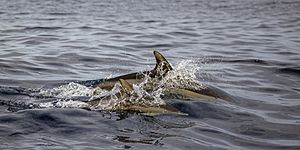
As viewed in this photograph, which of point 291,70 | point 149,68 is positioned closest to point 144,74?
point 149,68

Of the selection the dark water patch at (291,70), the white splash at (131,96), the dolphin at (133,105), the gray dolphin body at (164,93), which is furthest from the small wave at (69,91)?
the dark water patch at (291,70)

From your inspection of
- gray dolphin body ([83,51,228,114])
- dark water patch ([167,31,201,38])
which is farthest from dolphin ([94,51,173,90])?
dark water patch ([167,31,201,38])

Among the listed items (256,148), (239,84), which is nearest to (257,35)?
(239,84)

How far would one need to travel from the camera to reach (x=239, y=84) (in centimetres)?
1212

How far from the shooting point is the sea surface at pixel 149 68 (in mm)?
7582

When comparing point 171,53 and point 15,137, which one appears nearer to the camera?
point 15,137

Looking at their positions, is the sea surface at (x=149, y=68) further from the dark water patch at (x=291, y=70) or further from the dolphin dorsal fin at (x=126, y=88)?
the dolphin dorsal fin at (x=126, y=88)

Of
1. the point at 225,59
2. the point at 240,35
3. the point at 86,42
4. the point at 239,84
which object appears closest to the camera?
the point at 239,84

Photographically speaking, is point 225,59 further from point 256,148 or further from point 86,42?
point 256,148

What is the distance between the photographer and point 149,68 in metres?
14.2

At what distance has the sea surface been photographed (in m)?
7.58

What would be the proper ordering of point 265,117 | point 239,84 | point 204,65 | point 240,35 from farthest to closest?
point 240,35, point 204,65, point 239,84, point 265,117

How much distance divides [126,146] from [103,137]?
20.9 inches

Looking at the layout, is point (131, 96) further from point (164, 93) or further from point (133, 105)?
point (164, 93)
